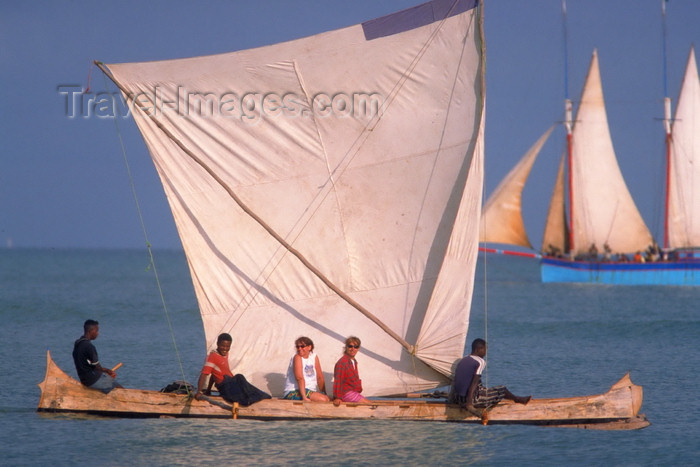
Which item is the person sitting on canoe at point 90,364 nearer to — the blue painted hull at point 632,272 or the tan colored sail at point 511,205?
the tan colored sail at point 511,205

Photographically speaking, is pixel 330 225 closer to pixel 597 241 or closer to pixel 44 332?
pixel 44 332

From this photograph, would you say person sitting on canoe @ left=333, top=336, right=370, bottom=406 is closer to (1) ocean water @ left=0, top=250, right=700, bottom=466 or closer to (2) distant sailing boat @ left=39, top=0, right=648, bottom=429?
(2) distant sailing boat @ left=39, top=0, right=648, bottom=429

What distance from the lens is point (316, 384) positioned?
14.2 meters

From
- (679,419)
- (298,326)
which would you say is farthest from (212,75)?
(679,419)

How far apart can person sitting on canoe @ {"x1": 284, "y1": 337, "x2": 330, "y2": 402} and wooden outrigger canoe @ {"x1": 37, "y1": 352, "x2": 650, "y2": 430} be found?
0.32 m

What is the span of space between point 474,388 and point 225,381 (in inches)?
140

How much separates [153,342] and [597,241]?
4111cm

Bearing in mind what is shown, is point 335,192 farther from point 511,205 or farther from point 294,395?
point 511,205

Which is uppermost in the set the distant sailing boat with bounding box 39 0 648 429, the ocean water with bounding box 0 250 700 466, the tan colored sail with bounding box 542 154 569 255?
the tan colored sail with bounding box 542 154 569 255

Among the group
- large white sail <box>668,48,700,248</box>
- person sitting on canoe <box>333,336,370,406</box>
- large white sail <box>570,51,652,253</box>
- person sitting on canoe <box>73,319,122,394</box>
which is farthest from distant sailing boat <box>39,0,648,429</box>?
large white sail <box>668,48,700,248</box>

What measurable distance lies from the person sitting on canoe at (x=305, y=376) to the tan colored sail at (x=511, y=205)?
47310mm

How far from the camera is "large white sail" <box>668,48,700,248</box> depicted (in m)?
62.7

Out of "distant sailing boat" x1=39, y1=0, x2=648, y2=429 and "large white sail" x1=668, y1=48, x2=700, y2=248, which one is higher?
"large white sail" x1=668, y1=48, x2=700, y2=248

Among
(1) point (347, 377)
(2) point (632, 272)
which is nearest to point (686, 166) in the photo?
(2) point (632, 272)
